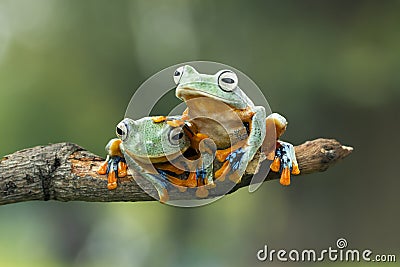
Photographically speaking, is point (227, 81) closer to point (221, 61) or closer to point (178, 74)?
point (178, 74)

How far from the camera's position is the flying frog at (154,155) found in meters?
1.12

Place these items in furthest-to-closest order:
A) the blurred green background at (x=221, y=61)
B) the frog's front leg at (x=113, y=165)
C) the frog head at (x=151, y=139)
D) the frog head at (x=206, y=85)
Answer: the blurred green background at (x=221, y=61) < the frog's front leg at (x=113, y=165) < the frog head at (x=151, y=139) < the frog head at (x=206, y=85)

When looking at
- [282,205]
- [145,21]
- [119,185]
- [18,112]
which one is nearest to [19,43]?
[18,112]

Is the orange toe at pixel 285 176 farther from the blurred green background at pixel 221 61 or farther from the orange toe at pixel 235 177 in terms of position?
the blurred green background at pixel 221 61

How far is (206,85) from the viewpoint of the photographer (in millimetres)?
1023

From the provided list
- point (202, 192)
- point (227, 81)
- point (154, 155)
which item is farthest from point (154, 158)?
point (227, 81)

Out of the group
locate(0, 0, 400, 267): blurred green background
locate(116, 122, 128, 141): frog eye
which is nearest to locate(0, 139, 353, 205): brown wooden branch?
locate(116, 122, 128, 141): frog eye

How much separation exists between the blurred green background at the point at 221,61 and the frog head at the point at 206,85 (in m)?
2.38

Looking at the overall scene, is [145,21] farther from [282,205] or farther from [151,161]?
[151,161]

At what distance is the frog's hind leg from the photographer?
1.17 m

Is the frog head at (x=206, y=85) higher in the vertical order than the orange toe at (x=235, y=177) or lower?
higher

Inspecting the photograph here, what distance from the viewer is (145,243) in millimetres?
4797

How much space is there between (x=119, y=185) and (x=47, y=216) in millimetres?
4620

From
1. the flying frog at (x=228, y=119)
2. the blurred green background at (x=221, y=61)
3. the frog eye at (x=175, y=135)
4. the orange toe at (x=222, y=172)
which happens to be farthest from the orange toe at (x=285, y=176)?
the blurred green background at (x=221, y=61)
